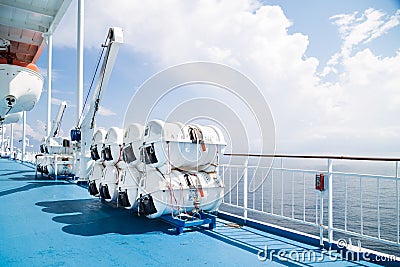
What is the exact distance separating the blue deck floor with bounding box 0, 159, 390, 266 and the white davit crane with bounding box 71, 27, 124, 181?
8.96ft

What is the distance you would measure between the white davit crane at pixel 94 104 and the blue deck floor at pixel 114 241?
2.73 metres

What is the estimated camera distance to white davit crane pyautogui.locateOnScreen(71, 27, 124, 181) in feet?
19.5

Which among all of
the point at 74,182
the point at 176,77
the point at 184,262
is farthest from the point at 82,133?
the point at 184,262

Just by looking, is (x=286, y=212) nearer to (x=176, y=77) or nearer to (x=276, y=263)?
(x=176, y=77)

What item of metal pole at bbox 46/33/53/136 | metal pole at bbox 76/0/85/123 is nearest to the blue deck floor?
metal pole at bbox 76/0/85/123

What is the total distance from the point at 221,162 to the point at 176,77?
156 centimetres

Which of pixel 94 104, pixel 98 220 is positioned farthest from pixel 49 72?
pixel 98 220

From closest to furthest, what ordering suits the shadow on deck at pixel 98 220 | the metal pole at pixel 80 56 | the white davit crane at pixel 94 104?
the shadow on deck at pixel 98 220, the white davit crane at pixel 94 104, the metal pole at pixel 80 56
